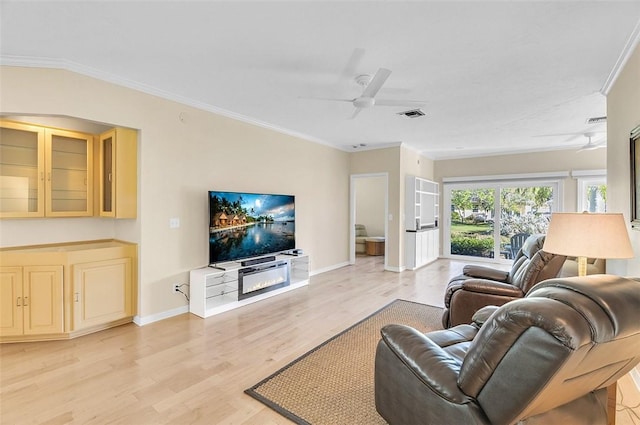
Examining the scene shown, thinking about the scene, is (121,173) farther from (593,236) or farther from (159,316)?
(593,236)

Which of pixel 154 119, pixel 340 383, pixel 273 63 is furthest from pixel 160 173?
pixel 340 383

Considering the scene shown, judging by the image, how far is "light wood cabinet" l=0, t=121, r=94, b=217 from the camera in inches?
120

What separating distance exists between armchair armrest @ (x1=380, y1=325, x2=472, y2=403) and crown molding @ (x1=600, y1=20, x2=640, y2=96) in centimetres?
270

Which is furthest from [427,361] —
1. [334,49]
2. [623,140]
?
[623,140]

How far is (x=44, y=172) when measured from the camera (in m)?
3.21

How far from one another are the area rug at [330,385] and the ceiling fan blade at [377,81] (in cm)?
239

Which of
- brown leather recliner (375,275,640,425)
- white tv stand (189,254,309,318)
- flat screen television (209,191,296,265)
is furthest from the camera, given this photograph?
flat screen television (209,191,296,265)

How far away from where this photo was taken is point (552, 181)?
6.45 meters

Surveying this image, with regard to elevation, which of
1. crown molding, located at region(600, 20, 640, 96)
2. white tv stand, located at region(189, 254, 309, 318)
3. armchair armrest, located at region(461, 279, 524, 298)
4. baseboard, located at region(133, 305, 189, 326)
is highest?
crown molding, located at region(600, 20, 640, 96)

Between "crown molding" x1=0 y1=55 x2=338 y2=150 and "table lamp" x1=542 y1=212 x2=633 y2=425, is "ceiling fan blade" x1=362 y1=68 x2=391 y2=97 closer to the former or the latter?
"table lamp" x1=542 y1=212 x2=633 y2=425

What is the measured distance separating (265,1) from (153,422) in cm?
274

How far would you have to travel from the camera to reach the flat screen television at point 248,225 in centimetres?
383

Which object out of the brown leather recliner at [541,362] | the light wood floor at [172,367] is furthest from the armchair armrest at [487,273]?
the brown leather recliner at [541,362]

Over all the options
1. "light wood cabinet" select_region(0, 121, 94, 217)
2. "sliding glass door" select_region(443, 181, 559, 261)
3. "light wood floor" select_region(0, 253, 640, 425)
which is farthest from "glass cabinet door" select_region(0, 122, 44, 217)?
"sliding glass door" select_region(443, 181, 559, 261)
